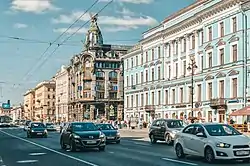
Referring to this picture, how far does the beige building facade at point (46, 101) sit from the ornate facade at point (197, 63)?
83670mm

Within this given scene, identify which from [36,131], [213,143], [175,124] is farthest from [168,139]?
[36,131]

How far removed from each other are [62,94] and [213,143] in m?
137

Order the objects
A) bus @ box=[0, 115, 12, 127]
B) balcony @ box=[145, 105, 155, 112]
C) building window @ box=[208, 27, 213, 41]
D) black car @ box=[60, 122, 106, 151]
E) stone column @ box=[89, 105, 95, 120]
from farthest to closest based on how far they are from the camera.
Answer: stone column @ box=[89, 105, 95, 120] → bus @ box=[0, 115, 12, 127] → balcony @ box=[145, 105, 155, 112] → building window @ box=[208, 27, 213, 41] → black car @ box=[60, 122, 106, 151]

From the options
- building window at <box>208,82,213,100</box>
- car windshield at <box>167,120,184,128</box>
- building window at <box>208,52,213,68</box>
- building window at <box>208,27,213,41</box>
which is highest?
building window at <box>208,27,213,41</box>

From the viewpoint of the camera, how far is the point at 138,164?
17.5 m

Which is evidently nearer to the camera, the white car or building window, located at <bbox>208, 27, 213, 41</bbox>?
the white car

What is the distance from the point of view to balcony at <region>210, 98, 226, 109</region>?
5649cm

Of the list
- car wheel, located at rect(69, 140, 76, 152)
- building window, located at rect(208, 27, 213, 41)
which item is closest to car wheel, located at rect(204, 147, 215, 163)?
car wheel, located at rect(69, 140, 76, 152)

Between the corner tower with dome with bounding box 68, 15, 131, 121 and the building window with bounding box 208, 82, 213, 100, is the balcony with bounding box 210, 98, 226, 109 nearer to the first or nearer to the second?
the building window with bounding box 208, 82, 213, 100

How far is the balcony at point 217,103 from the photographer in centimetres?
5649

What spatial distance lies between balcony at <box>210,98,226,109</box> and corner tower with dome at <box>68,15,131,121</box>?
203 ft

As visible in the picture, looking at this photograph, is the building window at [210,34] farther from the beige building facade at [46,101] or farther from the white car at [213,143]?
the beige building facade at [46,101]

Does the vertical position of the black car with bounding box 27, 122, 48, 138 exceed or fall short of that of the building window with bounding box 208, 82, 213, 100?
it falls short

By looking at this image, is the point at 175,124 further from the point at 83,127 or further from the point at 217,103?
the point at 217,103
